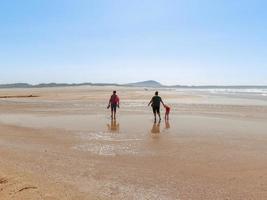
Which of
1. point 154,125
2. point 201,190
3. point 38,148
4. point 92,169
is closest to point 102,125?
point 154,125

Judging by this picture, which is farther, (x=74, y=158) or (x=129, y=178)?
(x=74, y=158)

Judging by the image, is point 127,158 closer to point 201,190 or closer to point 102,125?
point 201,190

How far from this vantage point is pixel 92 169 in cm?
884

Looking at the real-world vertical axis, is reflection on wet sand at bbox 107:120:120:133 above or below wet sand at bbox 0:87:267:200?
above

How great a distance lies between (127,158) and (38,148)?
3.10m

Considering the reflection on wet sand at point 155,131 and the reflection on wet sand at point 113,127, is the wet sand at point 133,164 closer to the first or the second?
the reflection on wet sand at point 155,131

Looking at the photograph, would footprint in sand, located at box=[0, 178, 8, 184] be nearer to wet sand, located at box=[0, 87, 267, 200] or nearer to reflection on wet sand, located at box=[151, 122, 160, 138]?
wet sand, located at box=[0, 87, 267, 200]

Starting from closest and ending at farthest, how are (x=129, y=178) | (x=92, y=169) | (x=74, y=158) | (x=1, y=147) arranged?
(x=129, y=178) → (x=92, y=169) → (x=74, y=158) → (x=1, y=147)

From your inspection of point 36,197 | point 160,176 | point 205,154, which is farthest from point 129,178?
point 205,154

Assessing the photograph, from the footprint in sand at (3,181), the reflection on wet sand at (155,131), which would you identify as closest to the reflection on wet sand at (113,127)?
the reflection on wet sand at (155,131)

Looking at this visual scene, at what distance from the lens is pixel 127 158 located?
10.1 meters

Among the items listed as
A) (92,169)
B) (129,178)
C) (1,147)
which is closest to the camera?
(129,178)

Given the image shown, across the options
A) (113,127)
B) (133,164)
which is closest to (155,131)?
(113,127)

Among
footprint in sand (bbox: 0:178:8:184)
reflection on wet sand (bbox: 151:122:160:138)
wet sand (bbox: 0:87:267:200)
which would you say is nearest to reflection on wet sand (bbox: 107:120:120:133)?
wet sand (bbox: 0:87:267:200)
